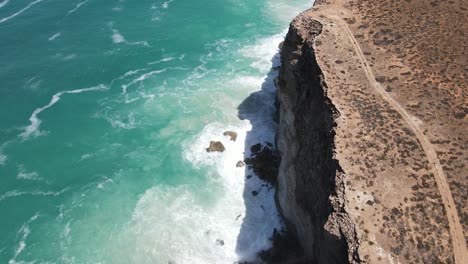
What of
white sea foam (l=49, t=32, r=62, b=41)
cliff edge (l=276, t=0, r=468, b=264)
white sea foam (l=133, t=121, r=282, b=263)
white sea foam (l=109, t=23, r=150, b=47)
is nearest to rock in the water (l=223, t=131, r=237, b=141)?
white sea foam (l=133, t=121, r=282, b=263)

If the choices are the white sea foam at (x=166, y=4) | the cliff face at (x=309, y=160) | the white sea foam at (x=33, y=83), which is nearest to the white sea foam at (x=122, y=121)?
the white sea foam at (x=33, y=83)

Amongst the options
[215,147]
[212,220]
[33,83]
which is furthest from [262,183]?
[33,83]

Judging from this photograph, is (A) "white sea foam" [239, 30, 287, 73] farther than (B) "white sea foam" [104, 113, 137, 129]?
Yes

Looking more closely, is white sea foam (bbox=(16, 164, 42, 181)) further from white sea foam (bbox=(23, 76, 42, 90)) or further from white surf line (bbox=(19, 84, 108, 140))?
white sea foam (bbox=(23, 76, 42, 90))

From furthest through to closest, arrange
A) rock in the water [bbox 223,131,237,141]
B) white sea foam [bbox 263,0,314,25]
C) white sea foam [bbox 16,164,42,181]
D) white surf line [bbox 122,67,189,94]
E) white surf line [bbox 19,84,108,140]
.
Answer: white sea foam [bbox 263,0,314,25], white surf line [bbox 122,67,189,94], white surf line [bbox 19,84,108,140], rock in the water [bbox 223,131,237,141], white sea foam [bbox 16,164,42,181]

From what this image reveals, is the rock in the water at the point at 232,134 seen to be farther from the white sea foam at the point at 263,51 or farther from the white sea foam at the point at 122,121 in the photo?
the white sea foam at the point at 263,51

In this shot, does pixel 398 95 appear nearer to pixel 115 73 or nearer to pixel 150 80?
pixel 150 80

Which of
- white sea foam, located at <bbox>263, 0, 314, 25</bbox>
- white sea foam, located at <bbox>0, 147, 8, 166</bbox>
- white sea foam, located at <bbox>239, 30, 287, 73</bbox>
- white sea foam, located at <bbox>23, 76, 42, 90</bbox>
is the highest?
white sea foam, located at <bbox>263, 0, 314, 25</bbox>

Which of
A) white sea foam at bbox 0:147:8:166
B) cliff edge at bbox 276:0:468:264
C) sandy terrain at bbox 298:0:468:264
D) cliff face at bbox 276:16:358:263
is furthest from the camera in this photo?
white sea foam at bbox 0:147:8:166
